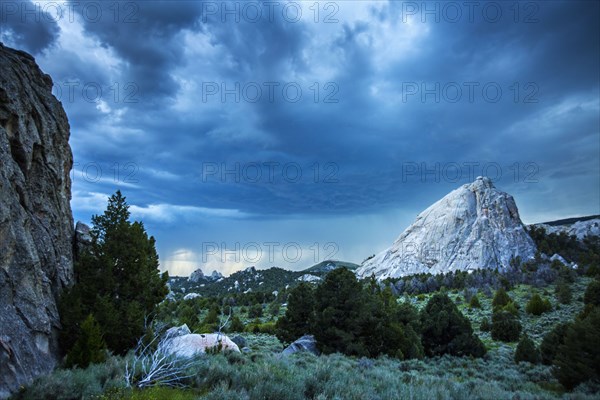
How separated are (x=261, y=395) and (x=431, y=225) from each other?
416ft

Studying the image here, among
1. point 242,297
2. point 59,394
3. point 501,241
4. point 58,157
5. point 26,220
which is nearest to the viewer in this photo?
point 59,394

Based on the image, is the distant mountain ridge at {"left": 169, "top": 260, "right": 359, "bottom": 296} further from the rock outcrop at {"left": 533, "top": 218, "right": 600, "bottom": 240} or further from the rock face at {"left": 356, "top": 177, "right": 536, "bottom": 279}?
the rock outcrop at {"left": 533, "top": 218, "right": 600, "bottom": 240}

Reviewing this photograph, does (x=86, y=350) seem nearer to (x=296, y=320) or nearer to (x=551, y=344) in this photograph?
(x=296, y=320)

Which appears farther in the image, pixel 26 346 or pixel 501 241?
pixel 501 241

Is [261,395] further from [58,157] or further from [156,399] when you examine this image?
[58,157]

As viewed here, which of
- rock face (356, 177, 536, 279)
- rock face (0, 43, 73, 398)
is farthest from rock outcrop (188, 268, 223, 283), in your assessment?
rock face (0, 43, 73, 398)

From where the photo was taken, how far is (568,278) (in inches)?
2066

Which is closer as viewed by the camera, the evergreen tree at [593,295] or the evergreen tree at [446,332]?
the evergreen tree at [446,332]

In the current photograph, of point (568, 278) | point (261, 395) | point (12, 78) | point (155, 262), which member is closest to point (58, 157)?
point (12, 78)

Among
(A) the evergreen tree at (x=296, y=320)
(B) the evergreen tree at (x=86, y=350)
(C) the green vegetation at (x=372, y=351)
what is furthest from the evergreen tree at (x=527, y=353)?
(B) the evergreen tree at (x=86, y=350)

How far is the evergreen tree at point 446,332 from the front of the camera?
2519cm

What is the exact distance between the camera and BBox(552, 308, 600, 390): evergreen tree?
12.8m

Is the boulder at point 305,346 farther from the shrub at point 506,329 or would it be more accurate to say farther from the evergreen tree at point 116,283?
the shrub at point 506,329

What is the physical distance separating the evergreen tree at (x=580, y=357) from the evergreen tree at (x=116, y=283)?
18.8 metres
